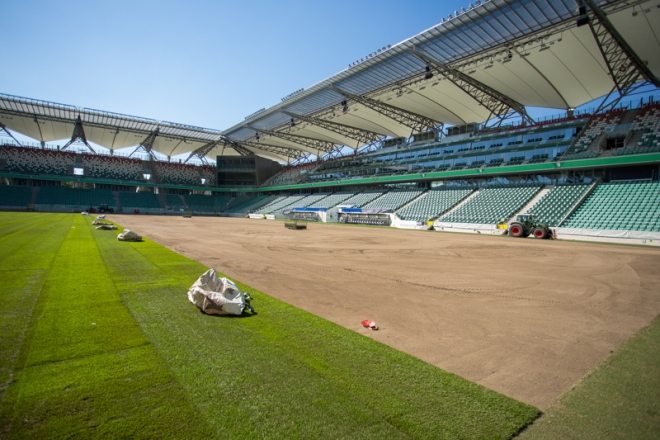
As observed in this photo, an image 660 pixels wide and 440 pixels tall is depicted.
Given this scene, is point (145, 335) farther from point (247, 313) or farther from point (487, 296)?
point (487, 296)

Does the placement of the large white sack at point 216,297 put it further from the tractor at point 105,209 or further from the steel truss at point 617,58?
the tractor at point 105,209

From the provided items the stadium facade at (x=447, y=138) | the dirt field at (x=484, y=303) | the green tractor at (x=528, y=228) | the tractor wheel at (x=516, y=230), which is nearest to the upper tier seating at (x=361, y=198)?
the stadium facade at (x=447, y=138)

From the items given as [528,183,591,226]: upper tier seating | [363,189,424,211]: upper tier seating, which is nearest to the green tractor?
[528,183,591,226]: upper tier seating

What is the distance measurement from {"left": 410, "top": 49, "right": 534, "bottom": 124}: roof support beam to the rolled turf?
104 feet

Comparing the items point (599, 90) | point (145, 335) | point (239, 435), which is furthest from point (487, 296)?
point (599, 90)

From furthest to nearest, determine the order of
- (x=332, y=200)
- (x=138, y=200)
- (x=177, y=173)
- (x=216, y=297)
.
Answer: (x=177, y=173) < (x=138, y=200) < (x=332, y=200) < (x=216, y=297)

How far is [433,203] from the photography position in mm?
39000

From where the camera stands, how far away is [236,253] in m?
13.7

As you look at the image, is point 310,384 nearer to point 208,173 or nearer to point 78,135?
point 78,135

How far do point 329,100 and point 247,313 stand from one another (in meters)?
41.0

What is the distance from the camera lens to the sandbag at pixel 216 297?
5641 millimetres

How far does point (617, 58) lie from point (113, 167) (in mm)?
84971

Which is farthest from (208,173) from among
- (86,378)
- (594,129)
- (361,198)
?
(86,378)

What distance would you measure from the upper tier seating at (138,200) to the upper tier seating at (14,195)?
46.5 feet
